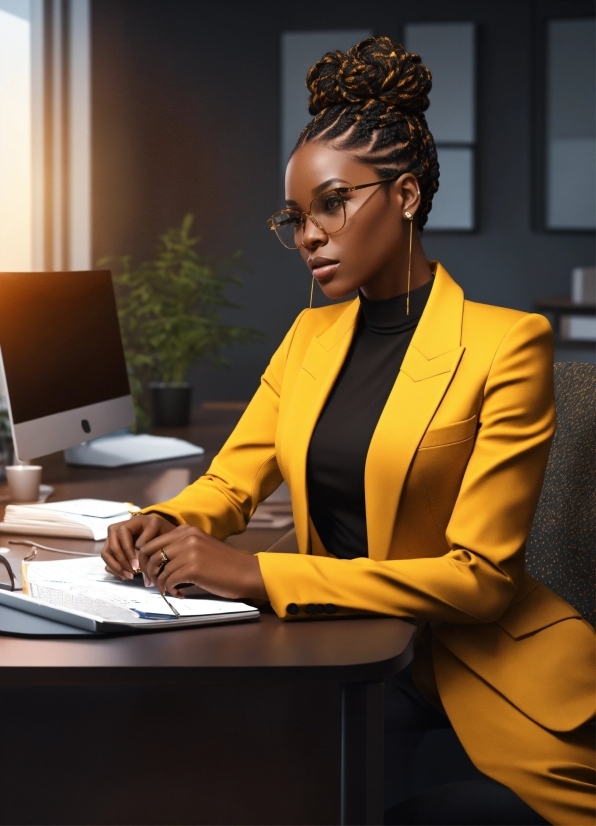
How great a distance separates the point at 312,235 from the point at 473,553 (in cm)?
48

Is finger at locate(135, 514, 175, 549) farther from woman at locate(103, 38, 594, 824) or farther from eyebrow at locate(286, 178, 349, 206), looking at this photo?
eyebrow at locate(286, 178, 349, 206)

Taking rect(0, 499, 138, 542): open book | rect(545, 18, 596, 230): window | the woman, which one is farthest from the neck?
rect(545, 18, 596, 230): window

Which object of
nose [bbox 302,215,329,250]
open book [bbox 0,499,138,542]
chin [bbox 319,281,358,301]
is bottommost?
open book [bbox 0,499,138,542]

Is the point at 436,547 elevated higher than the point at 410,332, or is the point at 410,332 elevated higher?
the point at 410,332

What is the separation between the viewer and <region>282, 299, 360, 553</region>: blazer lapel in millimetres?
1539

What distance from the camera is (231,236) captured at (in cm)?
583

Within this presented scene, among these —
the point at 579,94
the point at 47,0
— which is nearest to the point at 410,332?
the point at 47,0

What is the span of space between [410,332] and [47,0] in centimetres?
320

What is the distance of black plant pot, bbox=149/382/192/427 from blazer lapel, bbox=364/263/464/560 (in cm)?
210

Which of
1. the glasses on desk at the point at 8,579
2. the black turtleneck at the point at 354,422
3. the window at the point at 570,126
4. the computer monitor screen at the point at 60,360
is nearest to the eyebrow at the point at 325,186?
the black turtleneck at the point at 354,422

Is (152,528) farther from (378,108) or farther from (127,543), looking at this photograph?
(378,108)

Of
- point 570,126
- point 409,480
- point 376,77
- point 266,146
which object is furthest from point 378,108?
point 570,126

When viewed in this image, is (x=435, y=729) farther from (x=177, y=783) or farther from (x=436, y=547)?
(x=177, y=783)

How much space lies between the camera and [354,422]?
1.52m
